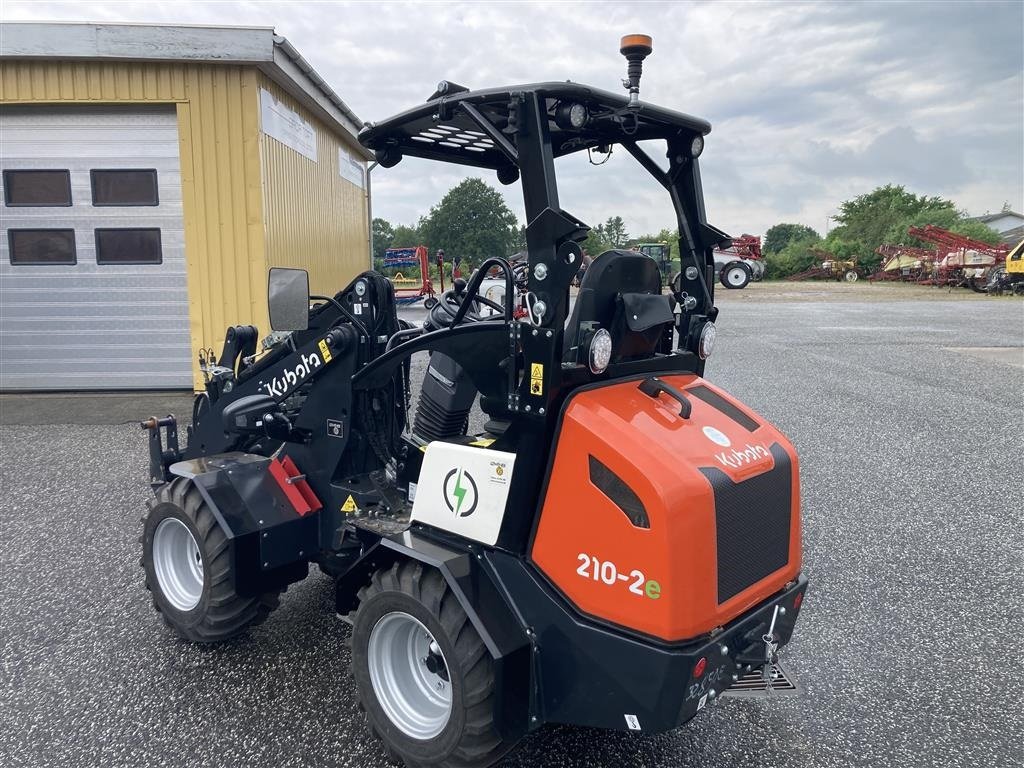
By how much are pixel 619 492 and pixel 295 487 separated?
1925 millimetres

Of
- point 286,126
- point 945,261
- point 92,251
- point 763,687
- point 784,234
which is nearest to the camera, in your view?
point 763,687

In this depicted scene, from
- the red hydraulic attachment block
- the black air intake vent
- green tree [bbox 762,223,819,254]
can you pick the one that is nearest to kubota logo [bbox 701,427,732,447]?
the black air intake vent

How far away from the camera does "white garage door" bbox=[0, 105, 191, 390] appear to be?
9.31 meters

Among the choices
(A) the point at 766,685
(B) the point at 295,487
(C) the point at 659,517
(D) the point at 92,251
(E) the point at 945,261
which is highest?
(E) the point at 945,261

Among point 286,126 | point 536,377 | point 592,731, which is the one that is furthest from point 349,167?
point 592,731

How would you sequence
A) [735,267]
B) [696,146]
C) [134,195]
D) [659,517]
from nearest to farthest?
[659,517]
[735,267]
[696,146]
[134,195]

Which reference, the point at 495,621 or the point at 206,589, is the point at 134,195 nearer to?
the point at 206,589

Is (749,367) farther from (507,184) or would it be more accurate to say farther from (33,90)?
(33,90)

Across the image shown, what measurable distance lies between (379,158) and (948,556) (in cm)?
427

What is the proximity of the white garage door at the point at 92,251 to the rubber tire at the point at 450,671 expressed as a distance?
306 inches

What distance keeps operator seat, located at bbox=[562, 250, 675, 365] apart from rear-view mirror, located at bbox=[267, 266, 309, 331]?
4.52 feet

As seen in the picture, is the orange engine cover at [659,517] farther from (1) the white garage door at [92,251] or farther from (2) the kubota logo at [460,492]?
(1) the white garage door at [92,251]

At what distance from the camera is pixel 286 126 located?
10.3 meters

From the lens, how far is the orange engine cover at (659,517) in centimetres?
232
